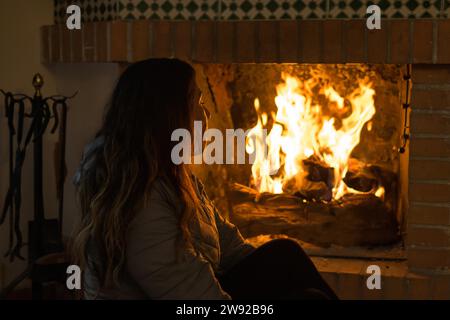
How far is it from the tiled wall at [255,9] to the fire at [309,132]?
322mm

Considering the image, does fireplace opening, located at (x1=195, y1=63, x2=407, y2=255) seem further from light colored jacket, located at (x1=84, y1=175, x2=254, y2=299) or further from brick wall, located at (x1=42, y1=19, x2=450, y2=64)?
light colored jacket, located at (x1=84, y1=175, x2=254, y2=299)

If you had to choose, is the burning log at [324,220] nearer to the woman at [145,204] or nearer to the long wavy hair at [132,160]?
the woman at [145,204]

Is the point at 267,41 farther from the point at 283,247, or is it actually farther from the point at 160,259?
the point at 160,259

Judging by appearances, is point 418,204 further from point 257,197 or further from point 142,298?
point 142,298

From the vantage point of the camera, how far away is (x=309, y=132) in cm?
275

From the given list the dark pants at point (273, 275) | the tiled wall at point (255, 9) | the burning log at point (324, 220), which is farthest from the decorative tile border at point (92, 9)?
the dark pants at point (273, 275)

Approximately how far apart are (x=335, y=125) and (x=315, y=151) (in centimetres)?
11

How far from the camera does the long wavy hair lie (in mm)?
1526

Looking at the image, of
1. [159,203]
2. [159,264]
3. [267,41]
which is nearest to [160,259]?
[159,264]

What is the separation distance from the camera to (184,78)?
1659 mm

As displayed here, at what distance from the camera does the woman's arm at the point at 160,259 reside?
59.2 inches

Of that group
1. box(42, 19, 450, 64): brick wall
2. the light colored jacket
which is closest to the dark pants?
the light colored jacket
